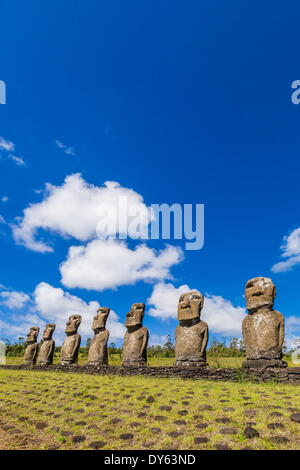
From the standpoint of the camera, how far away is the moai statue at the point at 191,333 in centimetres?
1459

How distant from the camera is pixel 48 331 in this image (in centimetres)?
2495

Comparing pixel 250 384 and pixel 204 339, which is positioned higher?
pixel 204 339

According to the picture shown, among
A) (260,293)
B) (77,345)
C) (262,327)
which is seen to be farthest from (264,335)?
(77,345)

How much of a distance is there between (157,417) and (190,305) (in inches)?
310

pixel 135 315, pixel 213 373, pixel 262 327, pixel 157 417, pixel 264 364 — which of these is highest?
pixel 135 315

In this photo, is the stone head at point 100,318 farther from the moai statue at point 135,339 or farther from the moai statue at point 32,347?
the moai statue at point 32,347

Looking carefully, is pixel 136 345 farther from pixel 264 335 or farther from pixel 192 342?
pixel 264 335

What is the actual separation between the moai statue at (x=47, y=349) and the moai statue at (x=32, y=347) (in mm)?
1600

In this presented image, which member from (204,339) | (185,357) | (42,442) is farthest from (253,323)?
(42,442)

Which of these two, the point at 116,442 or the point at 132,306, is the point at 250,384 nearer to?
the point at 116,442
